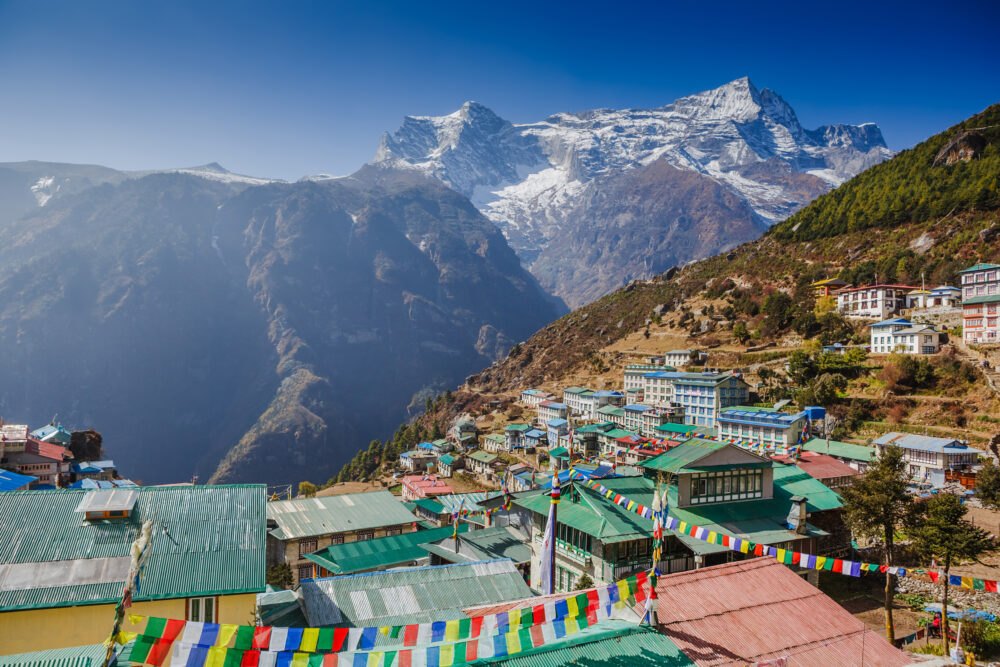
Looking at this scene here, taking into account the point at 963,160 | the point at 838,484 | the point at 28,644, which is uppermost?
the point at 963,160

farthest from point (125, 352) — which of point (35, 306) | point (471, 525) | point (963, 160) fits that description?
point (963, 160)

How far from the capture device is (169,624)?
8047 millimetres

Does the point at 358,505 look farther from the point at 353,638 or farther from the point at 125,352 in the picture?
the point at 125,352

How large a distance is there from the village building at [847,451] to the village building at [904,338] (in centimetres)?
1747

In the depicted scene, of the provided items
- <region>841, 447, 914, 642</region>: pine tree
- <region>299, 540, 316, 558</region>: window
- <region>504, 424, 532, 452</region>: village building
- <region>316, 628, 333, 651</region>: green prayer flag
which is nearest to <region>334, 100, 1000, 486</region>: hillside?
<region>504, 424, 532, 452</region>: village building

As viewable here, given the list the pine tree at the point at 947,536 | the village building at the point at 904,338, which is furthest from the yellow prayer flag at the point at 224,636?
the village building at the point at 904,338

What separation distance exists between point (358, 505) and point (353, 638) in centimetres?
2588

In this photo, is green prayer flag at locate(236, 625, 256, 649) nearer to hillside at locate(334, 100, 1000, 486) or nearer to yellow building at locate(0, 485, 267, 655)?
yellow building at locate(0, 485, 267, 655)

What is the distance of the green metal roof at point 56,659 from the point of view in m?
8.50

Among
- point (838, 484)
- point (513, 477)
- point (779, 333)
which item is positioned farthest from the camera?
point (779, 333)

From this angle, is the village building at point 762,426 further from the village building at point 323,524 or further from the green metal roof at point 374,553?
the green metal roof at point 374,553

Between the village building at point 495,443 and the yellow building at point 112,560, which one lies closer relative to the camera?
the yellow building at point 112,560

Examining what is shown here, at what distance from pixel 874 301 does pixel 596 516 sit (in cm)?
6680

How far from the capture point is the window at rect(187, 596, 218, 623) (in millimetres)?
11984
